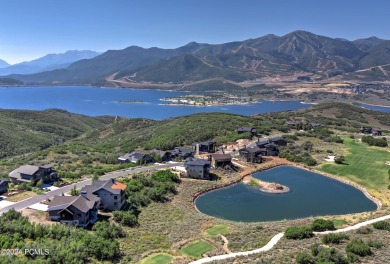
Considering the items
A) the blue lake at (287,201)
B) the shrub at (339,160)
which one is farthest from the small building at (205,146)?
the shrub at (339,160)

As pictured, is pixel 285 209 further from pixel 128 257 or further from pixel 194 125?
pixel 194 125

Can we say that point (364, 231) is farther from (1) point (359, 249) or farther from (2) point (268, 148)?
(2) point (268, 148)

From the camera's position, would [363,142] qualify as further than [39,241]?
Yes

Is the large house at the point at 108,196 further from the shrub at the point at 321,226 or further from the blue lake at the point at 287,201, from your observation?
the shrub at the point at 321,226

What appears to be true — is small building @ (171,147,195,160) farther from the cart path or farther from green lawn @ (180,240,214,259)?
the cart path

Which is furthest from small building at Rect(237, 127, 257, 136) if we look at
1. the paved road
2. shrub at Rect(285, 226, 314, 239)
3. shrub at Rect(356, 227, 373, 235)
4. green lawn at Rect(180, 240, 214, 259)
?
green lawn at Rect(180, 240, 214, 259)

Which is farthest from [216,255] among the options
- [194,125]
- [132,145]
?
[194,125]
